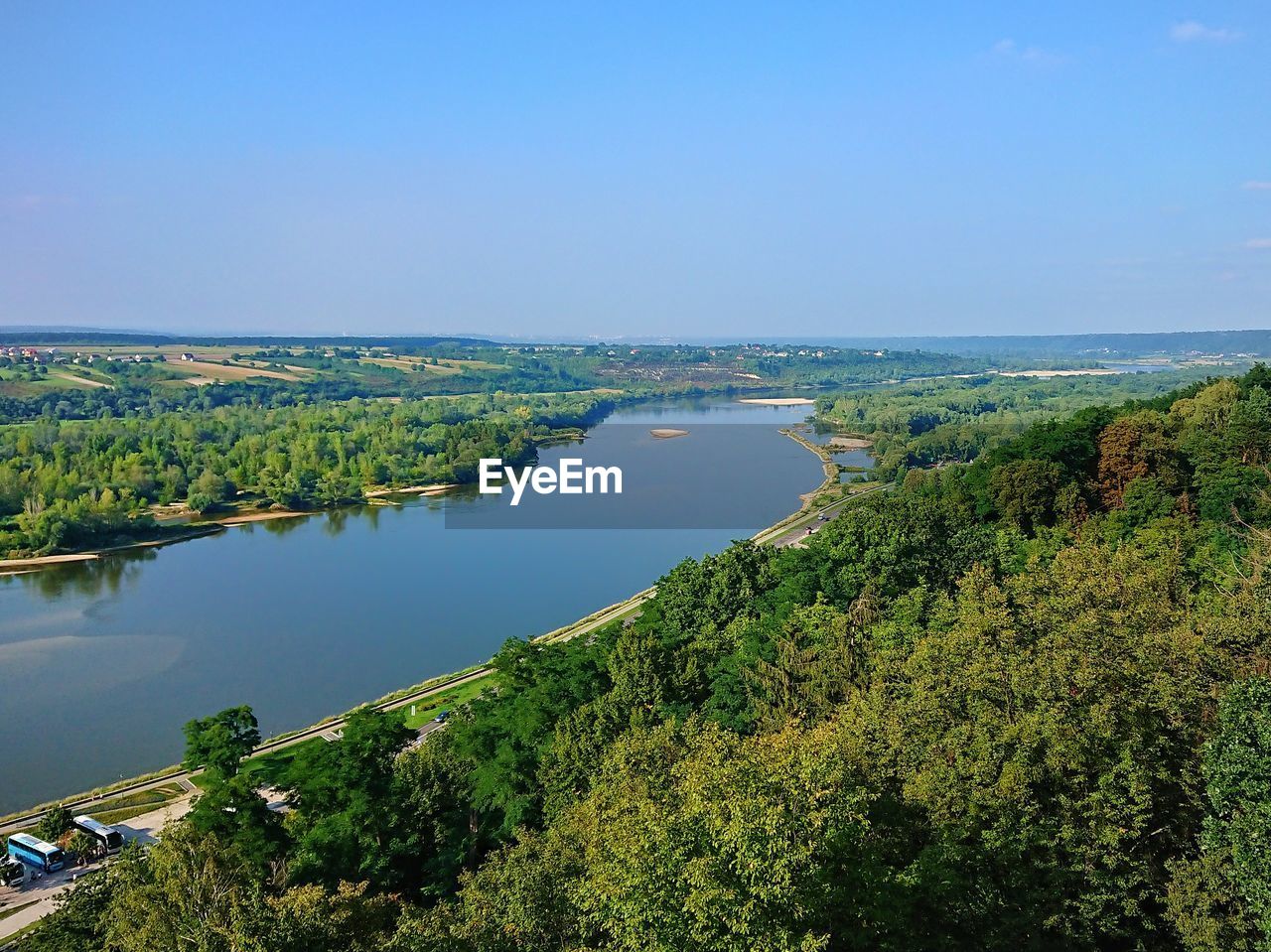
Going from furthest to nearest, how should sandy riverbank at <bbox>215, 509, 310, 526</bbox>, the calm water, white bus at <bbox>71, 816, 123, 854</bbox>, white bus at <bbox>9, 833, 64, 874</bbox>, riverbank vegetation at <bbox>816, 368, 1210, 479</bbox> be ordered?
riverbank vegetation at <bbox>816, 368, 1210, 479</bbox> → sandy riverbank at <bbox>215, 509, 310, 526</bbox> → the calm water → white bus at <bbox>71, 816, 123, 854</bbox> → white bus at <bbox>9, 833, 64, 874</bbox>

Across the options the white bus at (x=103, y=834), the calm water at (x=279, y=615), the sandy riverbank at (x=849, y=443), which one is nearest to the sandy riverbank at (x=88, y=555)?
the calm water at (x=279, y=615)

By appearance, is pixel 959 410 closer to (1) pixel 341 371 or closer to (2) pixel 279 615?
(2) pixel 279 615

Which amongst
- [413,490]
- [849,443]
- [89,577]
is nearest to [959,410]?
[849,443]

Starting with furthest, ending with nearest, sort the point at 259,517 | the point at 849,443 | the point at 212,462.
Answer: the point at 849,443, the point at 212,462, the point at 259,517

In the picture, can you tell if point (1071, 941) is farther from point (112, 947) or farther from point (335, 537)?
point (335, 537)

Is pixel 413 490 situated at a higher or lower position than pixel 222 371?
lower

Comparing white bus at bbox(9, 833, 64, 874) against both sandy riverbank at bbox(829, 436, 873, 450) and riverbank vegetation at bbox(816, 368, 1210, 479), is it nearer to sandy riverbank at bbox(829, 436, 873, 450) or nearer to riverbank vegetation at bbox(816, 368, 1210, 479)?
riverbank vegetation at bbox(816, 368, 1210, 479)

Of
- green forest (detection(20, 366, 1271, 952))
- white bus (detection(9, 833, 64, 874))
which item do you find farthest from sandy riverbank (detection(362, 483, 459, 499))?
green forest (detection(20, 366, 1271, 952))

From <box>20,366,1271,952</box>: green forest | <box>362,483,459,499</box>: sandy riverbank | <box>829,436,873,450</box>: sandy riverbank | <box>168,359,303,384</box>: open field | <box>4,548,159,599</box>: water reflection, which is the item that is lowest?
<box>4,548,159,599</box>: water reflection
